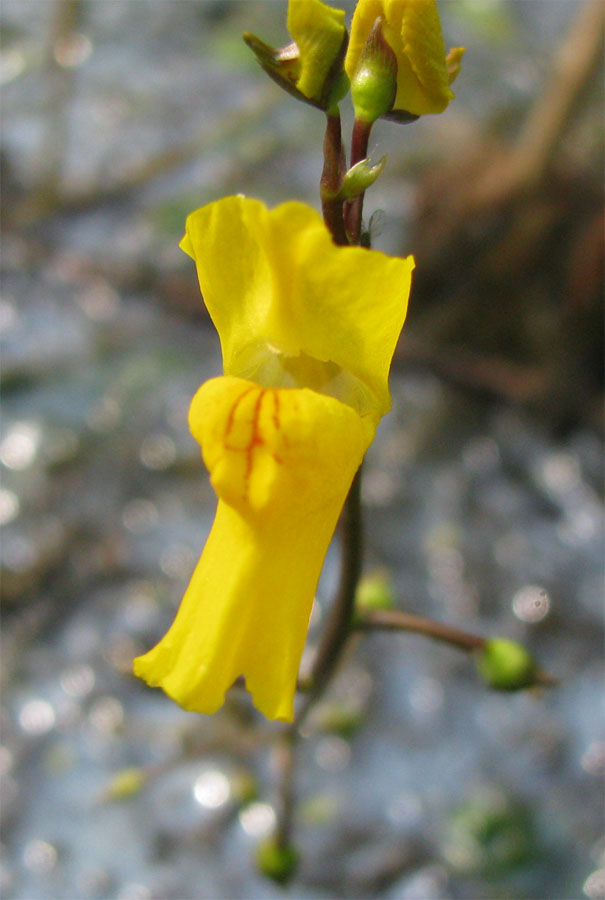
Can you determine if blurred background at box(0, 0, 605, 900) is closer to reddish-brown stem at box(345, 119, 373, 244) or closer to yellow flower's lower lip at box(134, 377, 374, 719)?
reddish-brown stem at box(345, 119, 373, 244)

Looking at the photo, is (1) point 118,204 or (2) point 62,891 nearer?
A: (2) point 62,891

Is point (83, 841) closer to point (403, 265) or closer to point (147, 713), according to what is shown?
point (147, 713)

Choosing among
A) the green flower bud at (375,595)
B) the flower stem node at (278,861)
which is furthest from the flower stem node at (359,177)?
the flower stem node at (278,861)

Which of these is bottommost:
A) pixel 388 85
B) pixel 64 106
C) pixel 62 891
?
pixel 62 891

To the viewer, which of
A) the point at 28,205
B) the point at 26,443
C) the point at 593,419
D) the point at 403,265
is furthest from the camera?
the point at 28,205

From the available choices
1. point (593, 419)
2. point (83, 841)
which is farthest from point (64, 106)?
point (83, 841)
